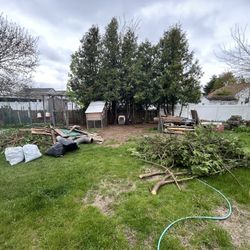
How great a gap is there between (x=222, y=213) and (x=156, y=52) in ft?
34.0

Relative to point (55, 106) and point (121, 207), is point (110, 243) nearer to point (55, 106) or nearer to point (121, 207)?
point (121, 207)

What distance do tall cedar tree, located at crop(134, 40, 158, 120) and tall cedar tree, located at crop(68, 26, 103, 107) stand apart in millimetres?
2284

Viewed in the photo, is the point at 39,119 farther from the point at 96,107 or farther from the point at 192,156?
Result: the point at 192,156

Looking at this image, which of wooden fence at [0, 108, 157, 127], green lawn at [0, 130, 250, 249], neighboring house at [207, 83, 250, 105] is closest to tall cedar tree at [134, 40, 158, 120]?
wooden fence at [0, 108, 157, 127]

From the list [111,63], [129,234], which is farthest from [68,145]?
[111,63]

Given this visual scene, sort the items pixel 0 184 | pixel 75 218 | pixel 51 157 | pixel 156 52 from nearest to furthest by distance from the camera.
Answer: pixel 75 218 → pixel 0 184 → pixel 51 157 → pixel 156 52

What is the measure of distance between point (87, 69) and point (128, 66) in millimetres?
2403

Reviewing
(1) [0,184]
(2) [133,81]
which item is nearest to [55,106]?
(2) [133,81]

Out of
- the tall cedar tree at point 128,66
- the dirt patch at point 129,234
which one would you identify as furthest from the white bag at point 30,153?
the tall cedar tree at point 128,66

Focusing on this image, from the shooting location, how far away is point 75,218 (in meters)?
2.69

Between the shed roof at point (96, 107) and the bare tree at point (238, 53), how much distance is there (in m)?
7.11

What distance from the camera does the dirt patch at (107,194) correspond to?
9.86 feet

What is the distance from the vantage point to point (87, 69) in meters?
11.9

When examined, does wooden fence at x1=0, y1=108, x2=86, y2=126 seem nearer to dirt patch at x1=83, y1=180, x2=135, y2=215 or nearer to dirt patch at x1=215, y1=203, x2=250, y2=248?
dirt patch at x1=83, y1=180, x2=135, y2=215
